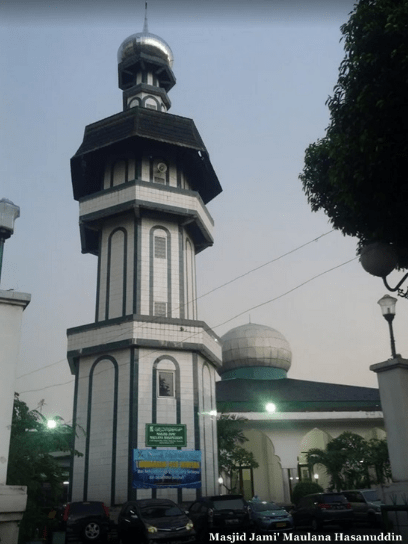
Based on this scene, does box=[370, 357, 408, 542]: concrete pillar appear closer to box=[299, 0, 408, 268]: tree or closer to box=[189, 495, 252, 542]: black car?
box=[299, 0, 408, 268]: tree

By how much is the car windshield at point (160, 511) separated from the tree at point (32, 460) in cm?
284

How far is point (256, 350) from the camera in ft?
158

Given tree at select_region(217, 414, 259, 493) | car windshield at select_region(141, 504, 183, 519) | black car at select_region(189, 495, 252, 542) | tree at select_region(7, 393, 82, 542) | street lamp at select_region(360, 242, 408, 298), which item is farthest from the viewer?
Answer: tree at select_region(217, 414, 259, 493)

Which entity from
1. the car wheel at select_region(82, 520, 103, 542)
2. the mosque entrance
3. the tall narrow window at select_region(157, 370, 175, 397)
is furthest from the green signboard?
the mosque entrance

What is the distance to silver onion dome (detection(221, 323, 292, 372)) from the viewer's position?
48281 millimetres

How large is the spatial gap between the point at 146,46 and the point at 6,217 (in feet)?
112

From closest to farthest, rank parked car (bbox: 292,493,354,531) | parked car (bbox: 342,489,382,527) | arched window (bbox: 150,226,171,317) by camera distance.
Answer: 1. parked car (bbox: 292,493,354,531)
2. parked car (bbox: 342,489,382,527)
3. arched window (bbox: 150,226,171,317)

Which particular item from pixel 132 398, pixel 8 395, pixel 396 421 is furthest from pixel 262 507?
pixel 8 395

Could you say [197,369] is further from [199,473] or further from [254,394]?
[254,394]

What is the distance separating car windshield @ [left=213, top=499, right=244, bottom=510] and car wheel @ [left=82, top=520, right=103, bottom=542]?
4.53 metres

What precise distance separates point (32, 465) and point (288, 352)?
36821mm

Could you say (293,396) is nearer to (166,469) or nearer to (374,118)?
(166,469)

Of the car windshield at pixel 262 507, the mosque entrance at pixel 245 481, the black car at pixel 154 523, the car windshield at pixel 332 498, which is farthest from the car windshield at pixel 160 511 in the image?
the mosque entrance at pixel 245 481

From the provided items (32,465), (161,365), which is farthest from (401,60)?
(161,365)
